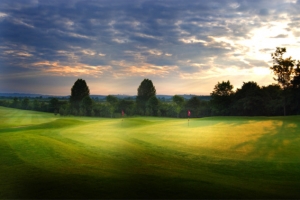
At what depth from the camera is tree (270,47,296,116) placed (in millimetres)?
48188

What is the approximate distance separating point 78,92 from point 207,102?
114 ft

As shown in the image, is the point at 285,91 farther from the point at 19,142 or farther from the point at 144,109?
the point at 19,142

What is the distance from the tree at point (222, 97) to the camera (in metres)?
61.8

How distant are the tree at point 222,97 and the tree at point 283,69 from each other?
47.6 feet

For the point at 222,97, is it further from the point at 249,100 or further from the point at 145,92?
the point at 145,92

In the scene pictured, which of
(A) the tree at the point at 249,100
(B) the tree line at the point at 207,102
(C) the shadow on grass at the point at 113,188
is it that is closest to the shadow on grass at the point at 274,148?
(C) the shadow on grass at the point at 113,188

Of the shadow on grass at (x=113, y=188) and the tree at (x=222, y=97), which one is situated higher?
→ the tree at (x=222, y=97)

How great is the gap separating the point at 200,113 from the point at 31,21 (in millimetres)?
52195

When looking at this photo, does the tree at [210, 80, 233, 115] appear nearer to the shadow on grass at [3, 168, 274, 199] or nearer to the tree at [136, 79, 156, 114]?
the tree at [136, 79, 156, 114]

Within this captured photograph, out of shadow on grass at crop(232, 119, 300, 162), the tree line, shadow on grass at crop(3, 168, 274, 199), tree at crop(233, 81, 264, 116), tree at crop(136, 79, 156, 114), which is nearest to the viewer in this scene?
shadow on grass at crop(3, 168, 274, 199)

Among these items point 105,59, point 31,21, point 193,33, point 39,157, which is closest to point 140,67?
point 105,59

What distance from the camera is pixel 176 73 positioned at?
41594 millimetres

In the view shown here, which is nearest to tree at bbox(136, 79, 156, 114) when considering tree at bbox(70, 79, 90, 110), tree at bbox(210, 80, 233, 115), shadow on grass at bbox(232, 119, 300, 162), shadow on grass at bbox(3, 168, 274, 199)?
tree at bbox(70, 79, 90, 110)

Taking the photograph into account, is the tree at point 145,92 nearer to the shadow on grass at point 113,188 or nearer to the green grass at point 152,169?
the green grass at point 152,169
